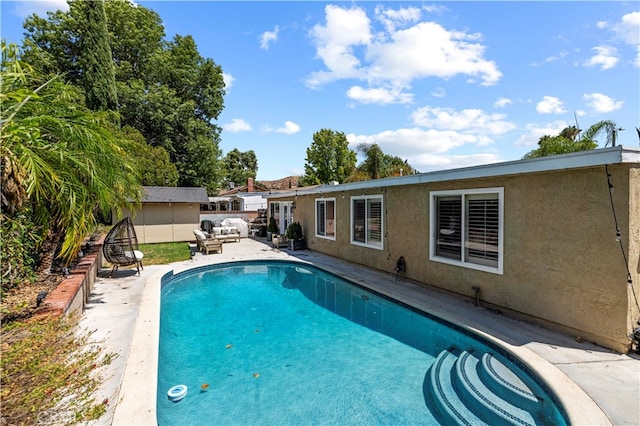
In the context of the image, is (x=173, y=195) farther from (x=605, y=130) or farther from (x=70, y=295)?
(x=605, y=130)

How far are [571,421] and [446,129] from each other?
31.4m

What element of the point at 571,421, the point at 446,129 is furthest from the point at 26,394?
the point at 446,129

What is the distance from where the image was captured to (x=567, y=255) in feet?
20.0

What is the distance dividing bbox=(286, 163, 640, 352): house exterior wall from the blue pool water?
1.66 metres

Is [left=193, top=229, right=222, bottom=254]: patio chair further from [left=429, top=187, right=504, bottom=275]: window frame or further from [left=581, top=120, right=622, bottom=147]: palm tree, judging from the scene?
[left=581, top=120, right=622, bottom=147]: palm tree

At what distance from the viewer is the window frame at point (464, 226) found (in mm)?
7371

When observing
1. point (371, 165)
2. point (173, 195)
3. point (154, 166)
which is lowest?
point (173, 195)

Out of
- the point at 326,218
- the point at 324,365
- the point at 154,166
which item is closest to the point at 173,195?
the point at 154,166

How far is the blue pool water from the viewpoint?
4551 millimetres

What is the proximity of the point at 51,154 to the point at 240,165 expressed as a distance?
6317 cm

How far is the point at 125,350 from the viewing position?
18.8ft

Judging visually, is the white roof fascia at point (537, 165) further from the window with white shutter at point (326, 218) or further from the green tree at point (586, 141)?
the green tree at point (586, 141)

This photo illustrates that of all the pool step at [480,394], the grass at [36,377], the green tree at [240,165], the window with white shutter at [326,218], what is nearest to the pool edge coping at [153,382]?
the pool step at [480,394]

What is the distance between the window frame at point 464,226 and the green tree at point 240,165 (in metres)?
54.0
